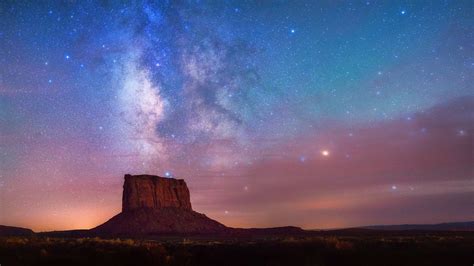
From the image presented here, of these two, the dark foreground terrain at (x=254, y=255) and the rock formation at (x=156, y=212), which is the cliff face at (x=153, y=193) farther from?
the dark foreground terrain at (x=254, y=255)

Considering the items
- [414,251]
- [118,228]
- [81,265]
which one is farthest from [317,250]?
[118,228]

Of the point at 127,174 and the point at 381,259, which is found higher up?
the point at 127,174

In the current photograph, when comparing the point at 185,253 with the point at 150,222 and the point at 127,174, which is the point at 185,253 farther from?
the point at 127,174

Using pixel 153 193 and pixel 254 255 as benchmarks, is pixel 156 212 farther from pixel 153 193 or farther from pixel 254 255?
pixel 254 255

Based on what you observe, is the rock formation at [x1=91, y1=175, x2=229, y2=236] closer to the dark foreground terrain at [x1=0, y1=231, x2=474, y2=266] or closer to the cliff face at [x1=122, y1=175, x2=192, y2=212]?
the cliff face at [x1=122, y1=175, x2=192, y2=212]

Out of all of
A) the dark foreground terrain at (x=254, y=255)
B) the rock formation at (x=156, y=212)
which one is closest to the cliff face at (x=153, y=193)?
the rock formation at (x=156, y=212)

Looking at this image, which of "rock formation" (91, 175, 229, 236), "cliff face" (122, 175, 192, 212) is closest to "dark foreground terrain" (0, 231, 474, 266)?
"rock formation" (91, 175, 229, 236)

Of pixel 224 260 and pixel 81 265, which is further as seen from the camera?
pixel 224 260
